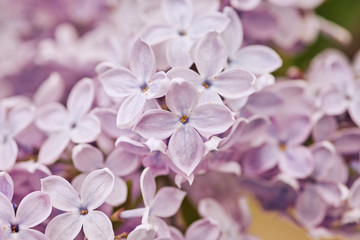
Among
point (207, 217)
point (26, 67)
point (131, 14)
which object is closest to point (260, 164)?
point (207, 217)

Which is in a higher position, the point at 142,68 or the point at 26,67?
the point at 142,68

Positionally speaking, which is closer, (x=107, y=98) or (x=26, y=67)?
(x=107, y=98)

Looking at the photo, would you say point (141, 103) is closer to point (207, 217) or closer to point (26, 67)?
point (207, 217)

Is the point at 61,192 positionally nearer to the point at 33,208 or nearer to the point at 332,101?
the point at 33,208

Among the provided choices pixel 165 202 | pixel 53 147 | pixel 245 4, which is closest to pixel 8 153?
pixel 53 147

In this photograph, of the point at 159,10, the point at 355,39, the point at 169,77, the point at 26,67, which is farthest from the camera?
the point at 355,39

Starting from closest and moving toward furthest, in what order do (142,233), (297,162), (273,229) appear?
1. (142,233)
2. (297,162)
3. (273,229)

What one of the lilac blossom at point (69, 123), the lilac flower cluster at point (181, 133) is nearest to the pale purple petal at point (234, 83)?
the lilac flower cluster at point (181, 133)

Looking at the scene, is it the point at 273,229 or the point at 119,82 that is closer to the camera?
the point at 119,82
